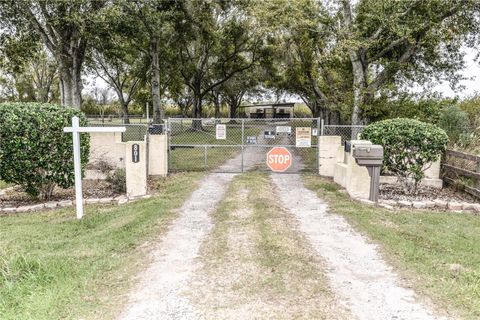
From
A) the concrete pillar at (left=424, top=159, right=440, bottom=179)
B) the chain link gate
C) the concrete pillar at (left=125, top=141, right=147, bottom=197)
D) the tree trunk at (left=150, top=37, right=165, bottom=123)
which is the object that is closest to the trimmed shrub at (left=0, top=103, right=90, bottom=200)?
the concrete pillar at (left=125, top=141, right=147, bottom=197)

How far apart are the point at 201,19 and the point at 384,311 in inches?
740

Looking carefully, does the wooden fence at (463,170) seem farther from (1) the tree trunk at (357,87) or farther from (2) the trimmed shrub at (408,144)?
(1) the tree trunk at (357,87)

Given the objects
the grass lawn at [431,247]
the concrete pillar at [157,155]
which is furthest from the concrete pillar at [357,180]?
the concrete pillar at [157,155]

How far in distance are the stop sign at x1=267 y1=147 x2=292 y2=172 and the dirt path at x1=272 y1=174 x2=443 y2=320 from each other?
12.2 ft

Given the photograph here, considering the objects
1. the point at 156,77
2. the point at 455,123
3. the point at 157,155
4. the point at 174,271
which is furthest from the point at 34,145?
the point at 156,77

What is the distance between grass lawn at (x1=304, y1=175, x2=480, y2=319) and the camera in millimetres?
3934

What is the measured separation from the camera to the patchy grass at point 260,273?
3621 millimetres

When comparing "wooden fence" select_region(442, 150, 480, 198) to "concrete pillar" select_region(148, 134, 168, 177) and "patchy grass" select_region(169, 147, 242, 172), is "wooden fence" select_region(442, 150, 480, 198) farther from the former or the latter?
"concrete pillar" select_region(148, 134, 168, 177)

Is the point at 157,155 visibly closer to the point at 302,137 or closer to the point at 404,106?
the point at 302,137

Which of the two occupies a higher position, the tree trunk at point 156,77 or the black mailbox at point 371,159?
→ the tree trunk at point 156,77

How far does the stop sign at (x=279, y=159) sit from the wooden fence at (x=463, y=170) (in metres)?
4.01

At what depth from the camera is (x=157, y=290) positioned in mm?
4039

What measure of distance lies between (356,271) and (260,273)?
112cm

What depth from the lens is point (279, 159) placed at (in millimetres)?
11312
